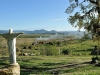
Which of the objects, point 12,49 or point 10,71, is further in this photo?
point 12,49

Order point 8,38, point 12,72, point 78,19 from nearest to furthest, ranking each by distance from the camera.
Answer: point 12,72, point 8,38, point 78,19

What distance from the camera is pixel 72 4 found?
3048cm

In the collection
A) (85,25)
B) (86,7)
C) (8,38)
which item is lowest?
Result: (8,38)

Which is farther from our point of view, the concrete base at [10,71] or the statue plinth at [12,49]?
the statue plinth at [12,49]

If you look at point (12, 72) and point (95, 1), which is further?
point (95, 1)

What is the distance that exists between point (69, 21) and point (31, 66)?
7.02m

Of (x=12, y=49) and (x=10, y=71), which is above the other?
(x=12, y=49)

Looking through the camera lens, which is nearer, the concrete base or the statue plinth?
the concrete base

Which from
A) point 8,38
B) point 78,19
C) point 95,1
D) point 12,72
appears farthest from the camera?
point 78,19

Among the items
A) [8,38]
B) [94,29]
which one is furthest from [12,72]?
[94,29]

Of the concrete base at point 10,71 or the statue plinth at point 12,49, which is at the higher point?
the statue plinth at point 12,49

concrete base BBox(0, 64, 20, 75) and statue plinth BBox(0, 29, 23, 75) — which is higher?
statue plinth BBox(0, 29, 23, 75)

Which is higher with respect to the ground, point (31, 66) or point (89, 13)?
point (89, 13)

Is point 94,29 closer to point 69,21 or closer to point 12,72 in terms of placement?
point 69,21
